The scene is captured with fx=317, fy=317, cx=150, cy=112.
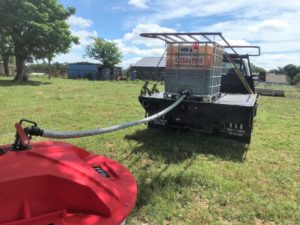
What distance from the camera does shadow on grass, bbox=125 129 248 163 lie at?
5.40m

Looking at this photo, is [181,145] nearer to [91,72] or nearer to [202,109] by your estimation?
[202,109]

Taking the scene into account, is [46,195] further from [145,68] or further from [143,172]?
[145,68]

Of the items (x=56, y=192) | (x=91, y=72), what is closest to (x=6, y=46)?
(x=91, y=72)

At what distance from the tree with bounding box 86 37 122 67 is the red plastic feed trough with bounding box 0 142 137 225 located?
5281cm

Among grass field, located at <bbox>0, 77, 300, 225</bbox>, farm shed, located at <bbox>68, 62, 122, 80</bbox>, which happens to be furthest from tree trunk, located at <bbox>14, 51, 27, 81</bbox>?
farm shed, located at <bbox>68, 62, 122, 80</bbox>

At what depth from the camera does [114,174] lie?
2.39 m

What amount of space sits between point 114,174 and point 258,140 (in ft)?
17.2

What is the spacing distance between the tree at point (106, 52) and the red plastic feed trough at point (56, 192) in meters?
52.8

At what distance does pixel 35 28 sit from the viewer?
23062 mm

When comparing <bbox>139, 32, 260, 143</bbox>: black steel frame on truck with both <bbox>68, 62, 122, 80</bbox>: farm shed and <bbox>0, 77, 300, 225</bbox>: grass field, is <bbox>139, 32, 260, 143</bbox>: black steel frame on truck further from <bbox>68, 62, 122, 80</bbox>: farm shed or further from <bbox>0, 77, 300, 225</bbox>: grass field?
<bbox>68, 62, 122, 80</bbox>: farm shed

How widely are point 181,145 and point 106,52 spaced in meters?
50.6

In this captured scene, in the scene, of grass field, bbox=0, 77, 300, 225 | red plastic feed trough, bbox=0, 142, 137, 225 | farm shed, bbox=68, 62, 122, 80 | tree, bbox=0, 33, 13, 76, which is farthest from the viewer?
farm shed, bbox=68, 62, 122, 80

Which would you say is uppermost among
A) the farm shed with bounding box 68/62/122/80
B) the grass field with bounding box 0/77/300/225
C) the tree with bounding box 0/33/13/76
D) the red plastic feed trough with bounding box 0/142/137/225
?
the tree with bounding box 0/33/13/76

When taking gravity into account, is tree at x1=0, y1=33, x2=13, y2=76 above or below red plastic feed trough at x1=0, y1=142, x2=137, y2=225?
above
